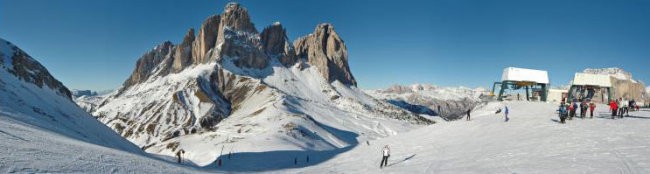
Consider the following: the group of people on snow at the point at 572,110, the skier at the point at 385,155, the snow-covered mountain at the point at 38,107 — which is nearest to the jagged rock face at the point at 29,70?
the snow-covered mountain at the point at 38,107

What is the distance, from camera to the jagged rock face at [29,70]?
82500 mm

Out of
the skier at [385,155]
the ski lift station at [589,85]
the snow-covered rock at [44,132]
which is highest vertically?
the ski lift station at [589,85]

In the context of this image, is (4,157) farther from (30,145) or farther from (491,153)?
(491,153)

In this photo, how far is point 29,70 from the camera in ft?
289

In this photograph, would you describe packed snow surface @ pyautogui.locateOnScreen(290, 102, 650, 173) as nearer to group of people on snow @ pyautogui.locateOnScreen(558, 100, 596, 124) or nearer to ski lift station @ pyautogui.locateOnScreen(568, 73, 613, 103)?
group of people on snow @ pyautogui.locateOnScreen(558, 100, 596, 124)

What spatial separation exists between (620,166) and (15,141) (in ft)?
129

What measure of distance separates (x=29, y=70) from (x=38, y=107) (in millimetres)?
30922

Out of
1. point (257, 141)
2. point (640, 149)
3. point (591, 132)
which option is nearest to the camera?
point (640, 149)

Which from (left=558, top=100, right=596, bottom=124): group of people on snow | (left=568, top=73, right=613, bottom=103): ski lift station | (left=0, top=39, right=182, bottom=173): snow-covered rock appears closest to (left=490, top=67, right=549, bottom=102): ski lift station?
(left=568, top=73, right=613, bottom=103): ski lift station

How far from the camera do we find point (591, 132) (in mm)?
36469

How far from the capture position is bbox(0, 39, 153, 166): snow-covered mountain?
4955 cm

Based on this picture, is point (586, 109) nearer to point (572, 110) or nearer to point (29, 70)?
point (572, 110)

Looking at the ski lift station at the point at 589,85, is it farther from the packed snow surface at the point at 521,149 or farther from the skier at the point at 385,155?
the skier at the point at 385,155

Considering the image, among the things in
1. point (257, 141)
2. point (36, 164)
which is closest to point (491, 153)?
point (36, 164)
